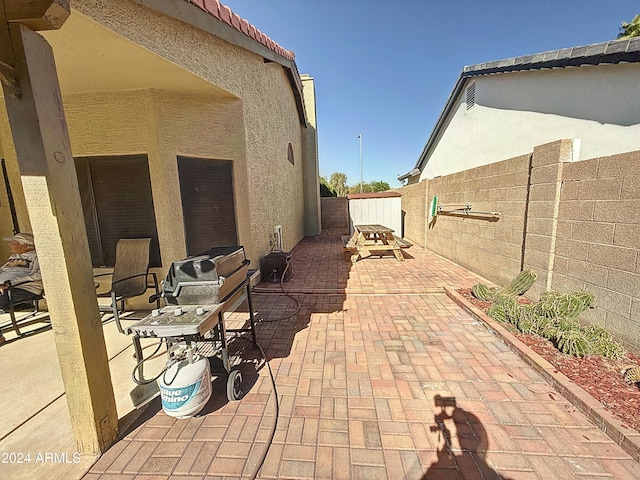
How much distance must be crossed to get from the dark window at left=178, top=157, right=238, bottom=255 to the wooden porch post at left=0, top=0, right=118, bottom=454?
268 centimetres

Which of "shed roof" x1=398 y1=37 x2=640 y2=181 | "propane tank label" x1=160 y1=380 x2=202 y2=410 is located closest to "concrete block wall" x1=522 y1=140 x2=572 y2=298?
Answer: "shed roof" x1=398 y1=37 x2=640 y2=181

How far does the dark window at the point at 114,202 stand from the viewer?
397cm

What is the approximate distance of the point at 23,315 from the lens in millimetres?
4176

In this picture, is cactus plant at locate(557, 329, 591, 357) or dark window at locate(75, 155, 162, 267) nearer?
cactus plant at locate(557, 329, 591, 357)

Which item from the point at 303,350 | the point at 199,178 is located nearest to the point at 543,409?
the point at 303,350

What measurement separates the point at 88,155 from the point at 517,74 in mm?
10893

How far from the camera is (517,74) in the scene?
7.67 meters

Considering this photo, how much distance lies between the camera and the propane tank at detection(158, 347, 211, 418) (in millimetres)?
1888

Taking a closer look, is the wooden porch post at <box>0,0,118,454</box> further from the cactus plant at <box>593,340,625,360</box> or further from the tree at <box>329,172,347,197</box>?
the tree at <box>329,172,347,197</box>

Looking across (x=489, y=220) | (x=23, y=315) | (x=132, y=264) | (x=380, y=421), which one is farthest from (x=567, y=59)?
(x=23, y=315)

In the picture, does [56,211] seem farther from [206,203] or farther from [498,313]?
[498,313]

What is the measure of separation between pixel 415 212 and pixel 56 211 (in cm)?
954

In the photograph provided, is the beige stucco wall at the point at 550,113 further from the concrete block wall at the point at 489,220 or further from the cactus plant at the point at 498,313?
the cactus plant at the point at 498,313

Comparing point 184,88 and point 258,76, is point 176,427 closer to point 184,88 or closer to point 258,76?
point 184,88
